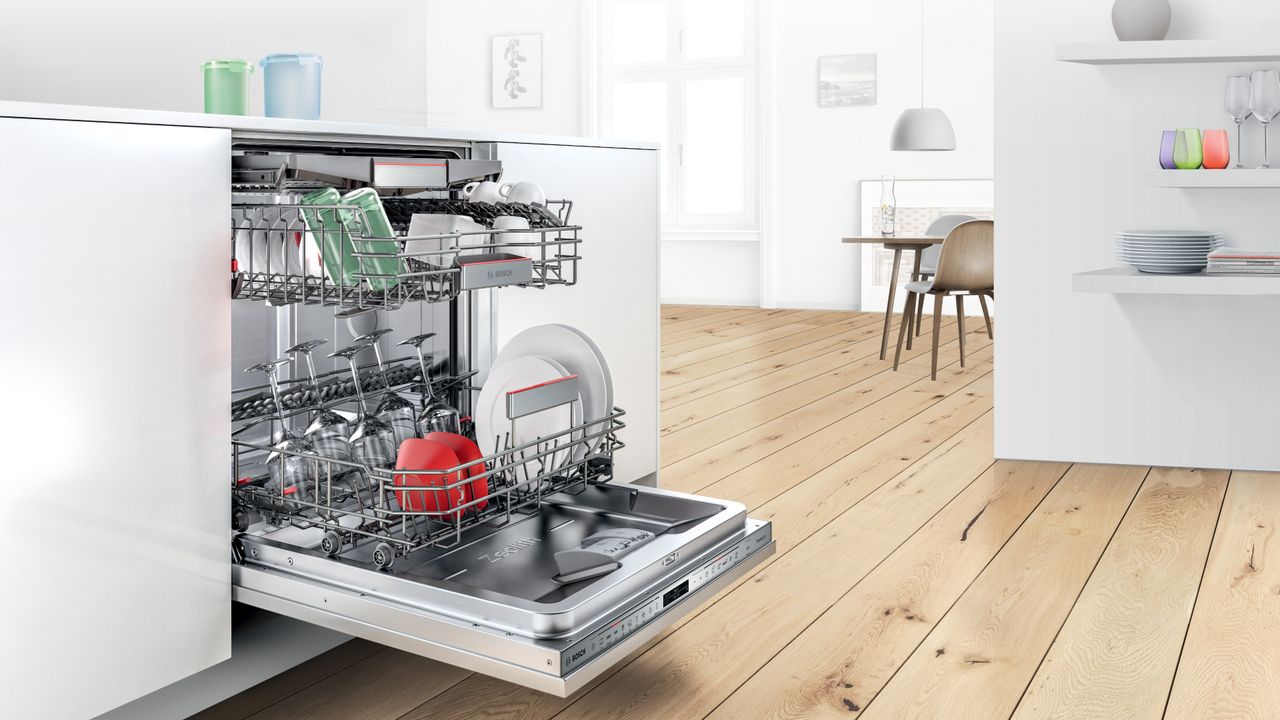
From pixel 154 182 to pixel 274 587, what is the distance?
0.54m

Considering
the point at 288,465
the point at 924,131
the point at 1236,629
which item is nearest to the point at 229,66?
the point at 288,465

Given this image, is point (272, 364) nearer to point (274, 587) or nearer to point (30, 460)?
point (274, 587)

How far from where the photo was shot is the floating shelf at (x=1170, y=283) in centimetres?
298

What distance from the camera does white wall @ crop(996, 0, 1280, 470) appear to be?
128 inches

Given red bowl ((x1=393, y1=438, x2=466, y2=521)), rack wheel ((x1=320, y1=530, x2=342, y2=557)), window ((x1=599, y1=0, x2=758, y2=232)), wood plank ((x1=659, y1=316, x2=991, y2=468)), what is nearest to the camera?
rack wheel ((x1=320, y1=530, x2=342, y2=557))

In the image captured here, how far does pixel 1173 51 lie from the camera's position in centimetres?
307

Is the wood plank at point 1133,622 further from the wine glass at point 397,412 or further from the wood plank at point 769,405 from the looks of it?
the wood plank at point 769,405

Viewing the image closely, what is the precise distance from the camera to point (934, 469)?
134 inches

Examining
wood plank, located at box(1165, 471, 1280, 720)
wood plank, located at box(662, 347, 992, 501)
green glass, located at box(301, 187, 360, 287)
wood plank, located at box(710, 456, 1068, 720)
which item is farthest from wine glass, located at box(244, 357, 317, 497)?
wood plank, located at box(662, 347, 992, 501)

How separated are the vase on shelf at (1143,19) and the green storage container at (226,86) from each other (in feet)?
7.75

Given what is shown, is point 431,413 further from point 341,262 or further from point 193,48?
point 193,48

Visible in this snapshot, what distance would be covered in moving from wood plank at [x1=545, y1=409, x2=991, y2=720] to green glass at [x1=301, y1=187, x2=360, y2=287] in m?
0.76

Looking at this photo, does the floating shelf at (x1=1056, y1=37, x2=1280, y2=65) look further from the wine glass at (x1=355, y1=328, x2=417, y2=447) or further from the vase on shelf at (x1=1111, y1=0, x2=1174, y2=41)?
the wine glass at (x1=355, y1=328, x2=417, y2=447)

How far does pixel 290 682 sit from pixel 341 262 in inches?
32.5
